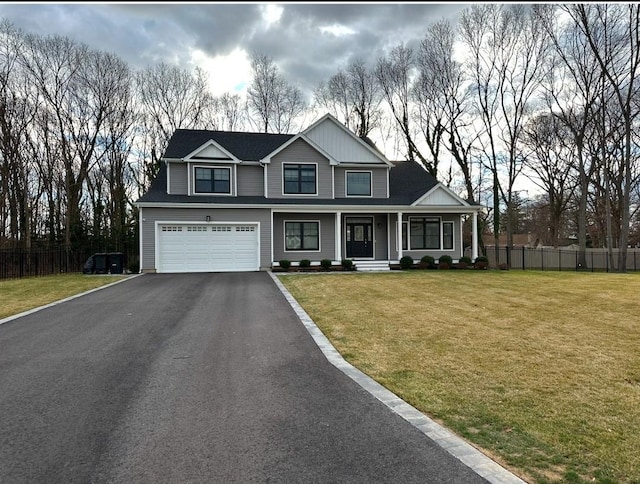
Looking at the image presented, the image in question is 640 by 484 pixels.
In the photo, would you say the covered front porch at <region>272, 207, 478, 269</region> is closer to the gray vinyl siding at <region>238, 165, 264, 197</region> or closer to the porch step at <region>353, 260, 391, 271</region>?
the porch step at <region>353, 260, 391, 271</region>

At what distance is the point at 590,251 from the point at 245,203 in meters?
24.5

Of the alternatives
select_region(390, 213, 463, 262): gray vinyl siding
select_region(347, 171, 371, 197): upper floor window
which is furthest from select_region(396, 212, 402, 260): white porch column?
select_region(347, 171, 371, 197): upper floor window

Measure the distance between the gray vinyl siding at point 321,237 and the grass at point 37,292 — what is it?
7.20 meters

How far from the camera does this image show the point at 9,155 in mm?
22531

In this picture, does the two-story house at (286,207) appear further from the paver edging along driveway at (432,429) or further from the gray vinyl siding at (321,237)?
the paver edging along driveway at (432,429)

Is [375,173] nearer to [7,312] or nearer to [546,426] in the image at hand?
[7,312]

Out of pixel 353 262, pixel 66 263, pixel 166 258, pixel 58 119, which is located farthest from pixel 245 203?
pixel 58 119

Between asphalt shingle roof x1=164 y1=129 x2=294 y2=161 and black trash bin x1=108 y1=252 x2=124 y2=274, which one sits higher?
asphalt shingle roof x1=164 y1=129 x2=294 y2=161

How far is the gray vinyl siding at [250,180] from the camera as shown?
68.3 ft

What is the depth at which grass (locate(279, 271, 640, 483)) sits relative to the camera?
119 inches

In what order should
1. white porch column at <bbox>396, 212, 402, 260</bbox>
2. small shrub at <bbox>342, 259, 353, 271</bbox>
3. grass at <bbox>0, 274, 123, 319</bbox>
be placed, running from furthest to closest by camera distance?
white porch column at <bbox>396, 212, 402, 260</bbox>
small shrub at <bbox>342, 259, 353, 271</bbox>
grass at <bbox>0, 274, 123, 319</bbox>

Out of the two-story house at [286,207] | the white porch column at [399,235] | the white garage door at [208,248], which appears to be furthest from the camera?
the white porch column at [399,235]

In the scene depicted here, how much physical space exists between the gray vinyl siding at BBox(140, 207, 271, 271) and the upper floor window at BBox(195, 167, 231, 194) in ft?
5.86

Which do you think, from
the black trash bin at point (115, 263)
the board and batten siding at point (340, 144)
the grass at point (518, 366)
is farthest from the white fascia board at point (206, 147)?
the grass at point (518, 366)
